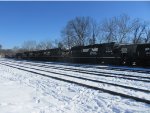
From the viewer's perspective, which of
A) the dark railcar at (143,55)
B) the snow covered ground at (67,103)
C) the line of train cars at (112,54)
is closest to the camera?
the snow covered ground at (67,103)

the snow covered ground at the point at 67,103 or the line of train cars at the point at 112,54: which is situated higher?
the line of train cars at the point at 112,54

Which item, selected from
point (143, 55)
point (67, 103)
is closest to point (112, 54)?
point (143, 55)

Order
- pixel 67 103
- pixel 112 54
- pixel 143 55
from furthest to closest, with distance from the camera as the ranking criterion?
pixel 112 54 → pixel 143 55 → pixel 67 103

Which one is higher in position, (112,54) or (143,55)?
(112,54)

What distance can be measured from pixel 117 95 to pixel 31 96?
3126 millimetres

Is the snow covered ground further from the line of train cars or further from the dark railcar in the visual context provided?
the line of train cars

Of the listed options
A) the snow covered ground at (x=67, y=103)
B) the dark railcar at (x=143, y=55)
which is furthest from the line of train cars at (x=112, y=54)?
the snow covered ground at (x=67, y=103)

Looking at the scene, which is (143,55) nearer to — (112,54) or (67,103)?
(112,54)

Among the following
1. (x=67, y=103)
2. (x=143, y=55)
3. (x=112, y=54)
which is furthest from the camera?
(x=112, y=54)

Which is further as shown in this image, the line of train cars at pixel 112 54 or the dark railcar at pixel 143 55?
the line of train cars at pixel 112 54

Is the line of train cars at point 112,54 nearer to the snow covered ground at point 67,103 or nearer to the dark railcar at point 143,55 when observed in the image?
the dark railcar at point 143,55

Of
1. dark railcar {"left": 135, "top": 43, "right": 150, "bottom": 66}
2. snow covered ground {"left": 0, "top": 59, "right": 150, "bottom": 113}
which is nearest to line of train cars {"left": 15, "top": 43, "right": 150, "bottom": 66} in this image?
dark railcar {"left": 135, "top": 43, "right": 150, "bottom": 66}

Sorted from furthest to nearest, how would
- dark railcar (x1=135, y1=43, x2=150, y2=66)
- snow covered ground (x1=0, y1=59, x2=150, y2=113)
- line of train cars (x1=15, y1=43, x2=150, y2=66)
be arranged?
line of train cars (x1=15, y1=43, x2=150, y2=66) < dark railcar (x1=135, y1=43, x2=150, y2=66) < snow covered ground (x1=0, y1=59, x2=150, y2=113)

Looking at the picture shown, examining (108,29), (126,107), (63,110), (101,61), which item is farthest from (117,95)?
(108,29)
